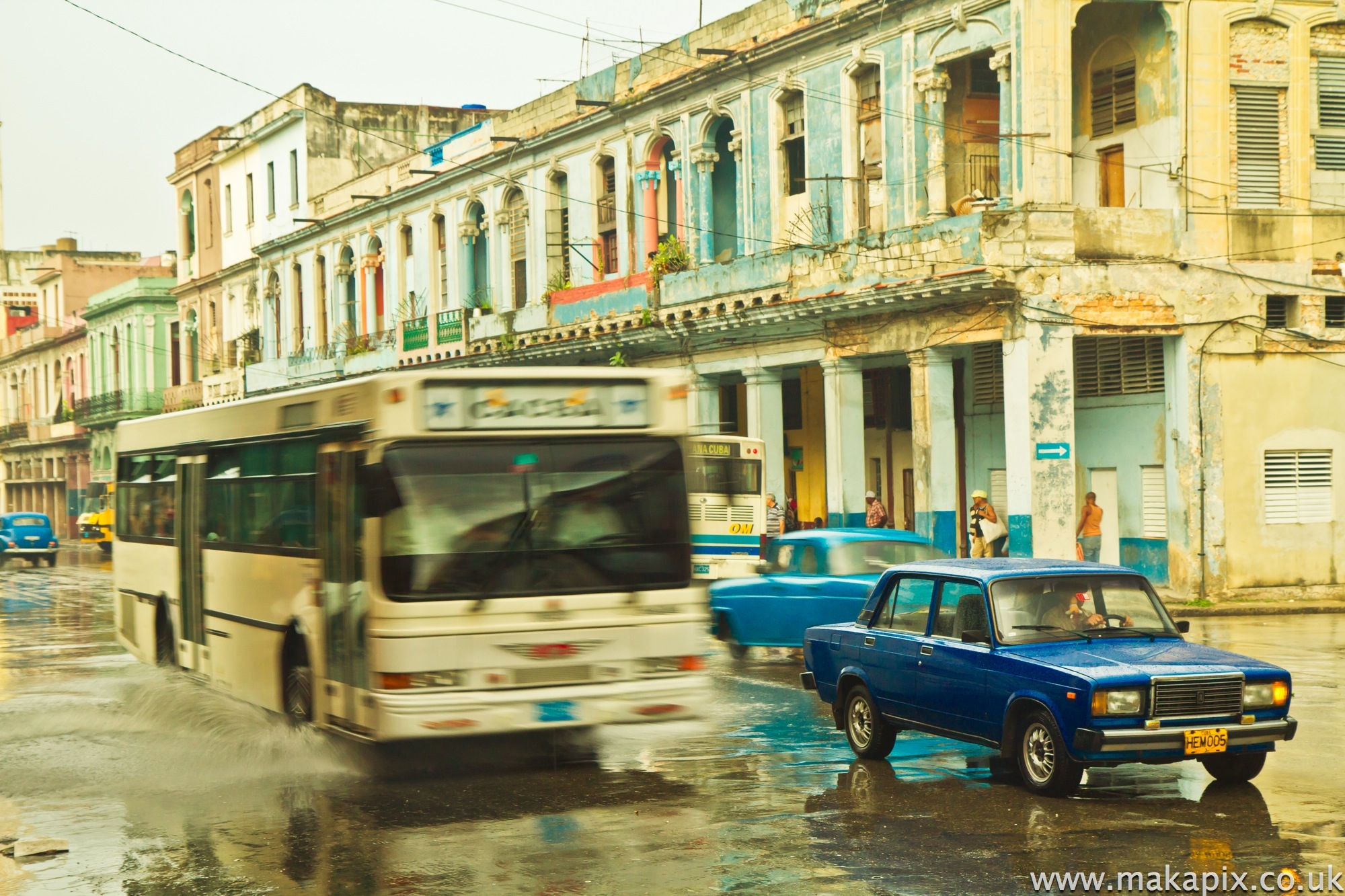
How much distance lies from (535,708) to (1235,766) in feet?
14.4

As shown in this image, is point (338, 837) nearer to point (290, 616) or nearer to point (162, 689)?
point (290, 616)

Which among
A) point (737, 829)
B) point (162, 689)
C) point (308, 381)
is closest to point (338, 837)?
point (737, 829)

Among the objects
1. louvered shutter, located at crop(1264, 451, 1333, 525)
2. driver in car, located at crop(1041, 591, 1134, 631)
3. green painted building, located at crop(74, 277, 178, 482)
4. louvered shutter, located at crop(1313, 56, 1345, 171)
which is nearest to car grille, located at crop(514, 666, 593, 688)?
driver in car, located at crop(1041, 591, 1134, 631)

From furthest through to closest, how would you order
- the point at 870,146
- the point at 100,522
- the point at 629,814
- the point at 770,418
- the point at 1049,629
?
the point at 100,522
the point at 770,418
the point at 870,146
the point at 1049,629
the point at 629,814

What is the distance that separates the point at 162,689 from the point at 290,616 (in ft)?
14.0

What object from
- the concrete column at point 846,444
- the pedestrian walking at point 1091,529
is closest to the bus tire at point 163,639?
the pedestrian walking at point 1091,529

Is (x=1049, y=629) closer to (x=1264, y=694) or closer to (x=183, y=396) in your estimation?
(x=1264, y=694)

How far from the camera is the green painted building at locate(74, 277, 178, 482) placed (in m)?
68.0

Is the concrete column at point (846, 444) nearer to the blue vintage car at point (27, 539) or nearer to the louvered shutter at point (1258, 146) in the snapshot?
the louvered shutter at point (1258, 146)

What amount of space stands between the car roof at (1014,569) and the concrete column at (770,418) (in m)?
20.6

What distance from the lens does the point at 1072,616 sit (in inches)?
386

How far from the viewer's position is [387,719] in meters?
9.75

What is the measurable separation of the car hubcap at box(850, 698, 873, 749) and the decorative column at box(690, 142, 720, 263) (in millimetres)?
21628

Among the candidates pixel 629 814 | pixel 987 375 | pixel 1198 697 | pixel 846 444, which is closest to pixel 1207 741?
pixel 1198 697
